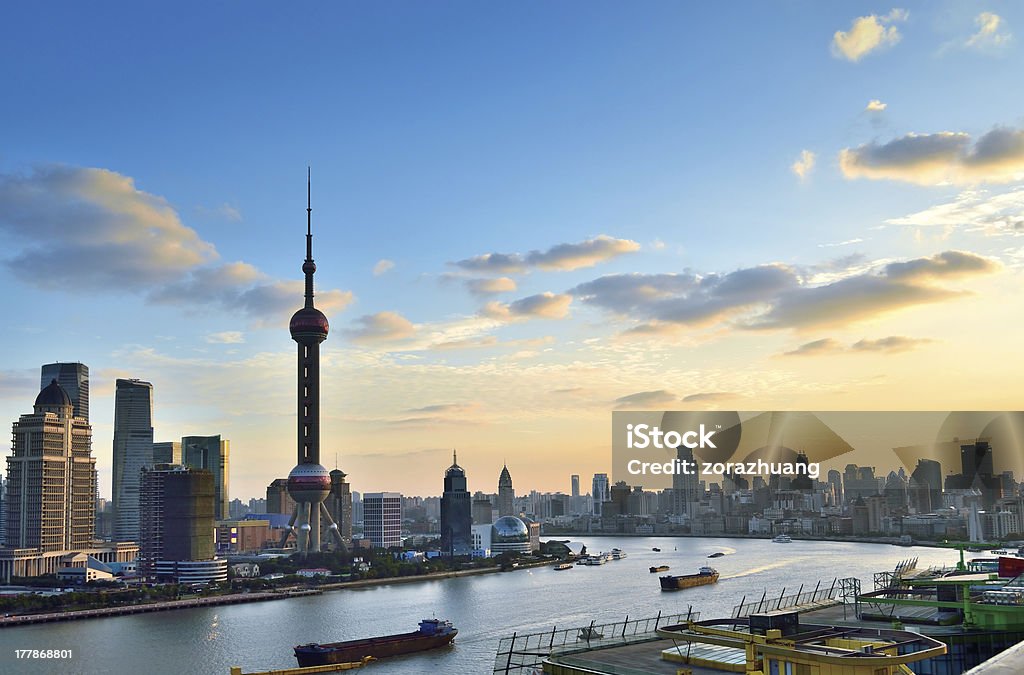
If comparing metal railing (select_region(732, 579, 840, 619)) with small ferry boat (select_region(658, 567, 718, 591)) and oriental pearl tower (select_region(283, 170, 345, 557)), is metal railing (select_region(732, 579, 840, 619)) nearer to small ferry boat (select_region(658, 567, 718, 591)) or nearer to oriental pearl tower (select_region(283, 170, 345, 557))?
small ferry boat (select_region(658, 567, 718, 591))

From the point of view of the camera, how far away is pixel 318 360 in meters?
144

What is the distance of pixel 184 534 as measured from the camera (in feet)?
361

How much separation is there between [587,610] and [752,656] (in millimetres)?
53581

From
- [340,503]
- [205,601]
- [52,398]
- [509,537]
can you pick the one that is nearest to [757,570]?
[509,537]

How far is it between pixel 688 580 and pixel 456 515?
59.7 meters

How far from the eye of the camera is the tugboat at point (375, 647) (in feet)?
155

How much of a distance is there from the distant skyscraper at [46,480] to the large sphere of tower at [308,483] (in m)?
30.7

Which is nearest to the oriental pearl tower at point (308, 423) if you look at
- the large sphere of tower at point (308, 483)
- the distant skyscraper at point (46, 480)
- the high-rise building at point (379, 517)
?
the large sphere of tower at point (308, 483)

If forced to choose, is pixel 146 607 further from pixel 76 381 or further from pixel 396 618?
pixel 76 381

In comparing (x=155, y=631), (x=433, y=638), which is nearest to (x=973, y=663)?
(x=433, y=638)

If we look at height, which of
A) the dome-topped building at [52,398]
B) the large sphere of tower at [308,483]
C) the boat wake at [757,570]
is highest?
the dome-topped building at [52,398]

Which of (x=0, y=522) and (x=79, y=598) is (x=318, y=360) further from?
(x=0, y=522)

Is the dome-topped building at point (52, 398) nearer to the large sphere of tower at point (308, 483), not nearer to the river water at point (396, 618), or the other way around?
the large sphere of tower at point (308, 483)

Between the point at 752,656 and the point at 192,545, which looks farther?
the point at 192,545
